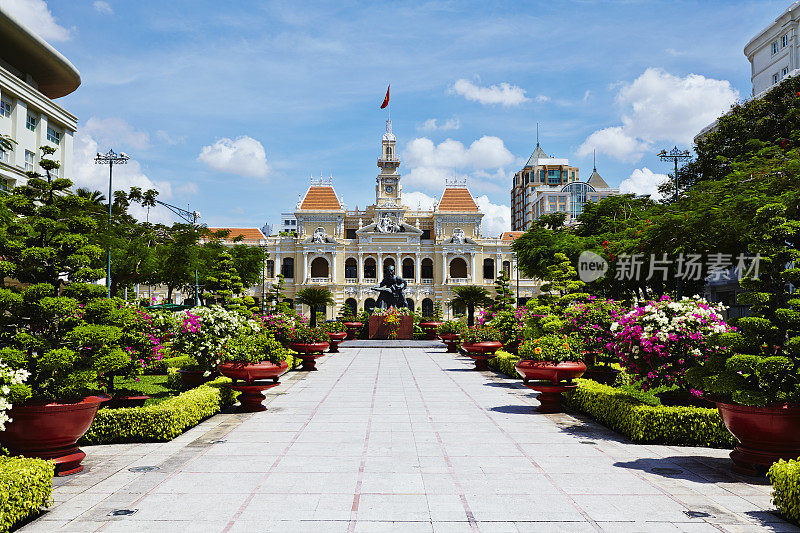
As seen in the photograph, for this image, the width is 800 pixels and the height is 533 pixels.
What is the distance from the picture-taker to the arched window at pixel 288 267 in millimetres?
69875

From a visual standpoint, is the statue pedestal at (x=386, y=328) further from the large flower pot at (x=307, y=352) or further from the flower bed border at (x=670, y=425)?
the flower bed border at (x=670, y=425)

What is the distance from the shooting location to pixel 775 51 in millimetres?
49062

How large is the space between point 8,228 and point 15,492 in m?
3.67

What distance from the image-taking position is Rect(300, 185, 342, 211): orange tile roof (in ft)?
236

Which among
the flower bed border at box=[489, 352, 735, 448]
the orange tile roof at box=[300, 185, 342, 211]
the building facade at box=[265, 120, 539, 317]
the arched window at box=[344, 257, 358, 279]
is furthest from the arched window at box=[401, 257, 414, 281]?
the flower bed border at box=[489, 352, 735, 448]

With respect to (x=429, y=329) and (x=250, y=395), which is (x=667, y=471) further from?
(x=429, y=329)

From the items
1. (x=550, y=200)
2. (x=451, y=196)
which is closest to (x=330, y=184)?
(x=451, y=196)

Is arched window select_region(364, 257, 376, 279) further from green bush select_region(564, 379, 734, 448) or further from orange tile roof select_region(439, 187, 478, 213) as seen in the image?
green bush select_region(564, 379, 734, 448)

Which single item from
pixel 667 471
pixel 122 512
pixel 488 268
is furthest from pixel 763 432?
pixel 488 268

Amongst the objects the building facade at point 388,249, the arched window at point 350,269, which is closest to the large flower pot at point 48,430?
the building facade at point 388,249

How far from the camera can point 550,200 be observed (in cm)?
11206

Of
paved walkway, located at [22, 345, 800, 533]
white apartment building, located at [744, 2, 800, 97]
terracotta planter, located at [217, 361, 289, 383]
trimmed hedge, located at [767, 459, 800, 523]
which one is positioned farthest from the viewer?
white apartment building, located at [744, 2, 800, 97]

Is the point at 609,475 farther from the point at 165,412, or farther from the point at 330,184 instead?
the point at 330,184

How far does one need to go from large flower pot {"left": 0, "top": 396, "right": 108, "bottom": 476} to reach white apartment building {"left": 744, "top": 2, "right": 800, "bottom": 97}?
1950 inches
